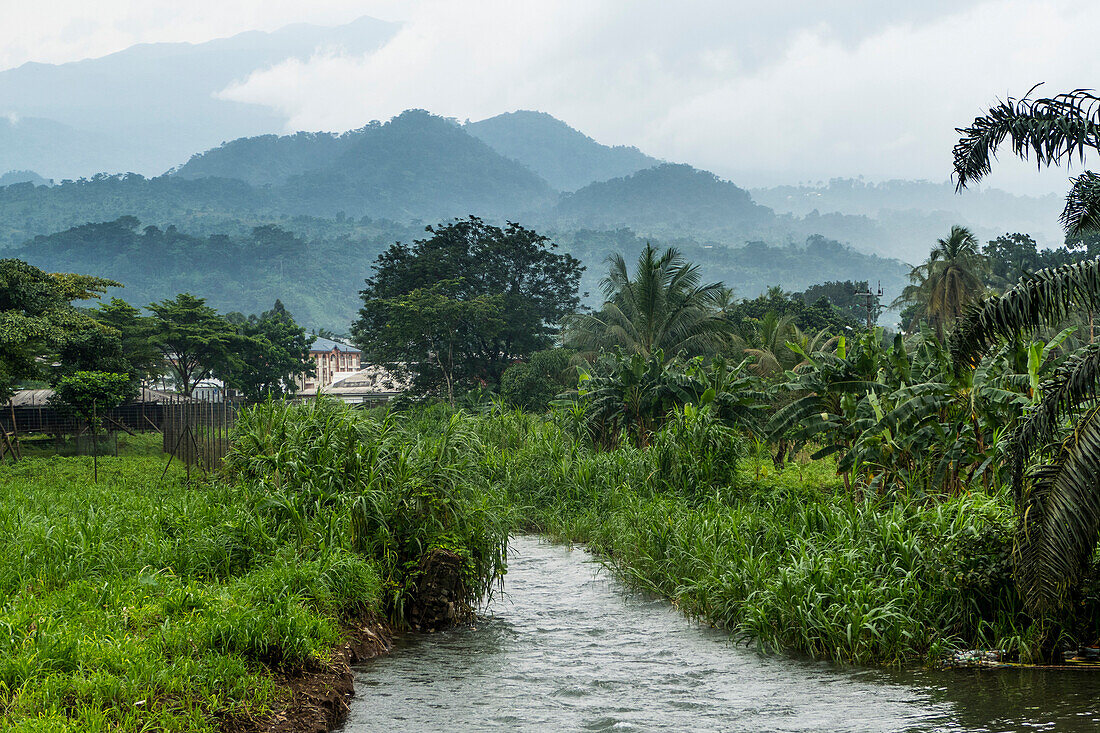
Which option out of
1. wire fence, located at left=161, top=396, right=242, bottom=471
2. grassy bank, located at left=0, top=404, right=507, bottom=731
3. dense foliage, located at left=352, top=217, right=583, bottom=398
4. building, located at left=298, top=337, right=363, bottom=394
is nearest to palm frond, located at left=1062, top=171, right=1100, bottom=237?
grassy bank, located at left=0, top=404, right=507, bottom=731

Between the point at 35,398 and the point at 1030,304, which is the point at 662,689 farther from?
the point at 35,398

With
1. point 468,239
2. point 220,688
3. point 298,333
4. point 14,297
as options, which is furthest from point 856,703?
point 298,333

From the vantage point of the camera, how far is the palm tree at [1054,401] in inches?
265

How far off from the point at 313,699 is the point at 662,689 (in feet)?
9.19

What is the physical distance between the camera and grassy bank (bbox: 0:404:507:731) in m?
5.54

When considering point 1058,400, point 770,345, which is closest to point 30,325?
point 770,345

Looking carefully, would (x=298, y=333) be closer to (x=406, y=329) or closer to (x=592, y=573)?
(x=406, y=329)

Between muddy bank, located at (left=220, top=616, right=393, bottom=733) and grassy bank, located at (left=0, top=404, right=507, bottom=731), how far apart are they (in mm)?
61

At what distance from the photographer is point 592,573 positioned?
1255cm

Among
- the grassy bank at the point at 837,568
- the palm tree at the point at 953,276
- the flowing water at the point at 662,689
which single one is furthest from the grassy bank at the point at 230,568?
the palm tree at the point at 953,276

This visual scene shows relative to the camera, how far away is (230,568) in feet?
27.7

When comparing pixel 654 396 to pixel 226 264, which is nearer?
pixel 654 396

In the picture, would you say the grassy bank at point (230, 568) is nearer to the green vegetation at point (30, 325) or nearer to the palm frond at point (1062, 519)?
the palm frond at point (1062, 519)

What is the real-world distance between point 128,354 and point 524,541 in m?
27.8
